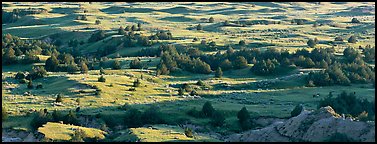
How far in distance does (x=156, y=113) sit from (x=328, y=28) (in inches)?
2568

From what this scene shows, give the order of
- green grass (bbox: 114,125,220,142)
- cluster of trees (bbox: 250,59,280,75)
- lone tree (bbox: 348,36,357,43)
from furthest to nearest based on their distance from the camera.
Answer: lone tree (bbox: 348,36,357,43), cluster of trees (bbox: 250,59,280,75), green grass (bbox: 114,125,220,142)

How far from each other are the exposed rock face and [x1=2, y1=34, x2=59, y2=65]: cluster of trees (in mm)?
36762

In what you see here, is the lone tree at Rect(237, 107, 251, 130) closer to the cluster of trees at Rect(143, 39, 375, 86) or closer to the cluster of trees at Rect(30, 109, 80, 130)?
the cluster of trees at Rect(30, 109, 80, 130)

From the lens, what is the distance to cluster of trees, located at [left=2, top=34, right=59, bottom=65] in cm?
6512

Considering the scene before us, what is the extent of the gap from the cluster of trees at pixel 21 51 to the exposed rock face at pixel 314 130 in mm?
36762

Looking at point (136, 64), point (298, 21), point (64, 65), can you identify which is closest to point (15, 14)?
point (298, 21)

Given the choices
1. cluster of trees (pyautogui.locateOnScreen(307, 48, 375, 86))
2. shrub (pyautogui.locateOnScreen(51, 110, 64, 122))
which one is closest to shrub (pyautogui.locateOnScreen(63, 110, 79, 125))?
shrub (pyautogui.locateOnScreen(51, 110, 64, 122))

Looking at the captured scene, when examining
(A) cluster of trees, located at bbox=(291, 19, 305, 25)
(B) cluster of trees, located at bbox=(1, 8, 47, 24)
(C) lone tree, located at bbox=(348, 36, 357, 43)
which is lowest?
(C) lone tree, located at bbox=(348, 36, 357, 43)

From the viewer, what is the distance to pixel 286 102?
46500 millimetres

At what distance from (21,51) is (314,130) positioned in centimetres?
4832

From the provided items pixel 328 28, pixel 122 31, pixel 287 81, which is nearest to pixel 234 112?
pixel 287 81

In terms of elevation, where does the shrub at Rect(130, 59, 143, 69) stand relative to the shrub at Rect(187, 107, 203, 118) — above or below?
above

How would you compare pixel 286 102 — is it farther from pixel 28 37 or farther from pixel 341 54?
pixel 28 37

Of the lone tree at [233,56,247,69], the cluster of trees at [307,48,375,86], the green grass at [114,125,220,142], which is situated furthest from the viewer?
the lone tree at [233,56,247,69]
